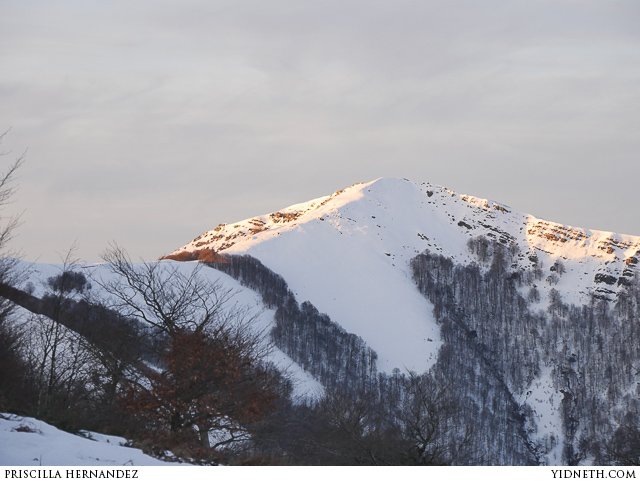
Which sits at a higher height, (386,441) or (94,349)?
(94,349)

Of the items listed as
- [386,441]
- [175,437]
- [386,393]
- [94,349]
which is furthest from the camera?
[386,393]

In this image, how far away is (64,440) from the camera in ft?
56.6

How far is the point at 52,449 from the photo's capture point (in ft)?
53.5

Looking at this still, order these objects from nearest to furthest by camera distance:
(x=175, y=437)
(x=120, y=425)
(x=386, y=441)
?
(x=175, y=437) < (x=120, y=425) < (x=386, y=441)

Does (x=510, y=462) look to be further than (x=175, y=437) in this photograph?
Yes

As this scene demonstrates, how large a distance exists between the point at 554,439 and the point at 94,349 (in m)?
181

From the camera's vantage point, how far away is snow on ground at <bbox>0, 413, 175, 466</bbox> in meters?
15.7

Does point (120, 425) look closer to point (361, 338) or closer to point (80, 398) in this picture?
point (80, 398)

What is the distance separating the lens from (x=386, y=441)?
1158 inches

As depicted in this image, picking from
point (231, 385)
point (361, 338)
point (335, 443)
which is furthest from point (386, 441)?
point (361, 338)

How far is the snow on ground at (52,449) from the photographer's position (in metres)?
15.7

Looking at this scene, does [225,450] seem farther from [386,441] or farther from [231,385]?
[386,441]
